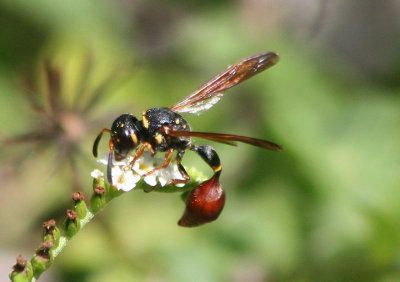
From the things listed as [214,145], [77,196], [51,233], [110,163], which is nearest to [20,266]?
[51,233]

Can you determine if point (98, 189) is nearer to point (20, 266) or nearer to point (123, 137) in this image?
point (123, 137)

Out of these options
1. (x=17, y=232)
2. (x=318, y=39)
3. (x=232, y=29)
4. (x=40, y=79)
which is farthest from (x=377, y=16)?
(x=17, y=232)

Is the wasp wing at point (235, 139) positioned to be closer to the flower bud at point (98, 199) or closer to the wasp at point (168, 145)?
the wasp at point (168, 145)

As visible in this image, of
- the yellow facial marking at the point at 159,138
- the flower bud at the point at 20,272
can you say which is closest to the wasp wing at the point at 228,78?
the yellow facial marking at the point at 159,138

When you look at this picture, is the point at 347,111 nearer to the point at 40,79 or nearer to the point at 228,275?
the point at 228,275

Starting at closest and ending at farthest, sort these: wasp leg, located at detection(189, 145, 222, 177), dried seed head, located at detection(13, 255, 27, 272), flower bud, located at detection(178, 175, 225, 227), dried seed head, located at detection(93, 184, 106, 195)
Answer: dried seed head, located at detection(13, 255, 27, 272) < dried seed head, located at detection(93, 184, 106, 195) < flower bud, located at detection(178, 175, 225, 227) < wasp leg, located at detection(189, 145, 222, 177)

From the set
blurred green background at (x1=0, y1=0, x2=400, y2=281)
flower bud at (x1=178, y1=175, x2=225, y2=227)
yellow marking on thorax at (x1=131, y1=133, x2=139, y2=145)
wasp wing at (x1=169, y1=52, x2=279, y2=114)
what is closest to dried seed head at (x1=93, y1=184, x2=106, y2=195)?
yellow marking on thorax at (x1=131, y1=133, x2=139, y2=145)

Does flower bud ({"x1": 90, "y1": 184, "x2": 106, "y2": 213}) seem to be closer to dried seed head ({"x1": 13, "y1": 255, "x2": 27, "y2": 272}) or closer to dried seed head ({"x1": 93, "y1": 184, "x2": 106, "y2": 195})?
dried seed head ({"x1": 93, "y1": 184, "x2": 106, "y2": 195})

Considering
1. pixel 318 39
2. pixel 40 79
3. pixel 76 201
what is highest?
pixel 40 79
